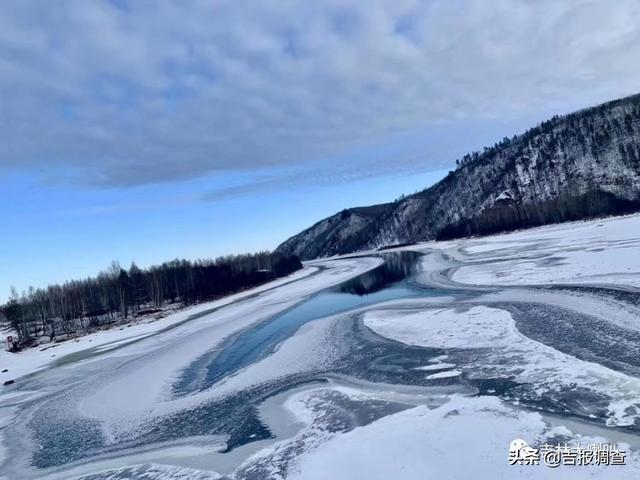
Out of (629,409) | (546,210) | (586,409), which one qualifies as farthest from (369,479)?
(546,210)

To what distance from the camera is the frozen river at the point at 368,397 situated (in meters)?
7.49

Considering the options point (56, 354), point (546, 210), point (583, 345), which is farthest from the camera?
point (546, 210)

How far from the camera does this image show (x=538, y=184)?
434ft

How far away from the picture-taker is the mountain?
3728 inches

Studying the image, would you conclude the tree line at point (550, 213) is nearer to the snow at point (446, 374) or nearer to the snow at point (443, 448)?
the snow at point (446, 374)

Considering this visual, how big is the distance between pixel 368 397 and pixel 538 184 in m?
142

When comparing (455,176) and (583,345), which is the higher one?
(455,176)

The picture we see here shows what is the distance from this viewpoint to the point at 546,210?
93312 mm

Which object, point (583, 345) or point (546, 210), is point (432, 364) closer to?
point (583, 345)

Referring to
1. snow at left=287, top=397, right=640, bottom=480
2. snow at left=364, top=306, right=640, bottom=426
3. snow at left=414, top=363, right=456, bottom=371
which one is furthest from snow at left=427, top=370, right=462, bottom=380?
snow at left=287, top=397, right=640, bottom=480

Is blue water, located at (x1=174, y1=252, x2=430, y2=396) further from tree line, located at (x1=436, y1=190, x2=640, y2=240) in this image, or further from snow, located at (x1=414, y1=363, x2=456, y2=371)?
tree line, located at (x1=436, y1=190, x2=640, y2=240)

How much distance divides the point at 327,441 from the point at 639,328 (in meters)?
9.83
